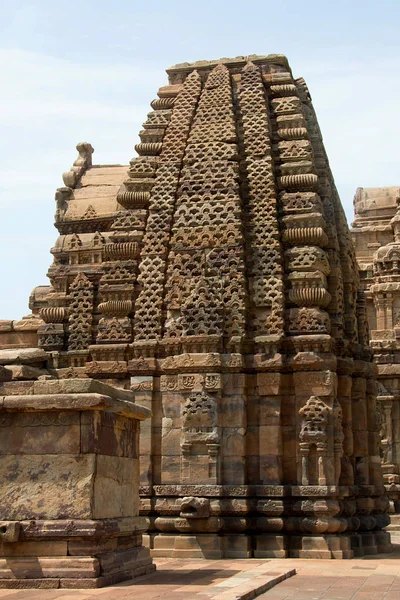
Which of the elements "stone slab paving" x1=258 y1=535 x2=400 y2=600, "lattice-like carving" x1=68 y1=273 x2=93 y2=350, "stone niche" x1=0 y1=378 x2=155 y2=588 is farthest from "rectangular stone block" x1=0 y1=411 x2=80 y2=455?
"lattice-like carving" x1=68 y1=273 x2=93 y2=350

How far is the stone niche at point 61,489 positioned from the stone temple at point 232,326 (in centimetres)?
274

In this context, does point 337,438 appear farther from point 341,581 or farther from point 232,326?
point 341,581

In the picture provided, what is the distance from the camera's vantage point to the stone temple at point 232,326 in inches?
597

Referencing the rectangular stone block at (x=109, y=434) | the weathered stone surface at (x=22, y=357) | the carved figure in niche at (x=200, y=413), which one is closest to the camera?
the rectangular stone block at (x=109, y=434)

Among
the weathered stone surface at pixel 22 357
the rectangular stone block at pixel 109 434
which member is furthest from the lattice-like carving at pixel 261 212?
the rectangular stone block at pixel 109 434

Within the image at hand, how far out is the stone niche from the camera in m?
10.6

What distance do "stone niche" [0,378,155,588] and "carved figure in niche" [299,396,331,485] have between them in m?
4.32

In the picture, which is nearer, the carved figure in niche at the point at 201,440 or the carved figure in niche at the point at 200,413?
the carved figure in niche at the point at 201,440

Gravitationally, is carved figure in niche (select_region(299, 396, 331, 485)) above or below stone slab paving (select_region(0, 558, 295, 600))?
above

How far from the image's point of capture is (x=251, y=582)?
1096cm

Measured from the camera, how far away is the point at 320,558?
48.6 ft

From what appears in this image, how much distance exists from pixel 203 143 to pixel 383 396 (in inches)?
408

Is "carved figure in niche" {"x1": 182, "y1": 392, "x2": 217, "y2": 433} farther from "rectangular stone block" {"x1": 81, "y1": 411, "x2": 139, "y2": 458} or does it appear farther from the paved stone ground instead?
"rectangular stone block" {"x1": 81, "y1": 411, "x2": 139, "y2": 458}

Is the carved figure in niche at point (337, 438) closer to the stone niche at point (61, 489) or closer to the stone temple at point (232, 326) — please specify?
the stone temple at point (232, 326)
